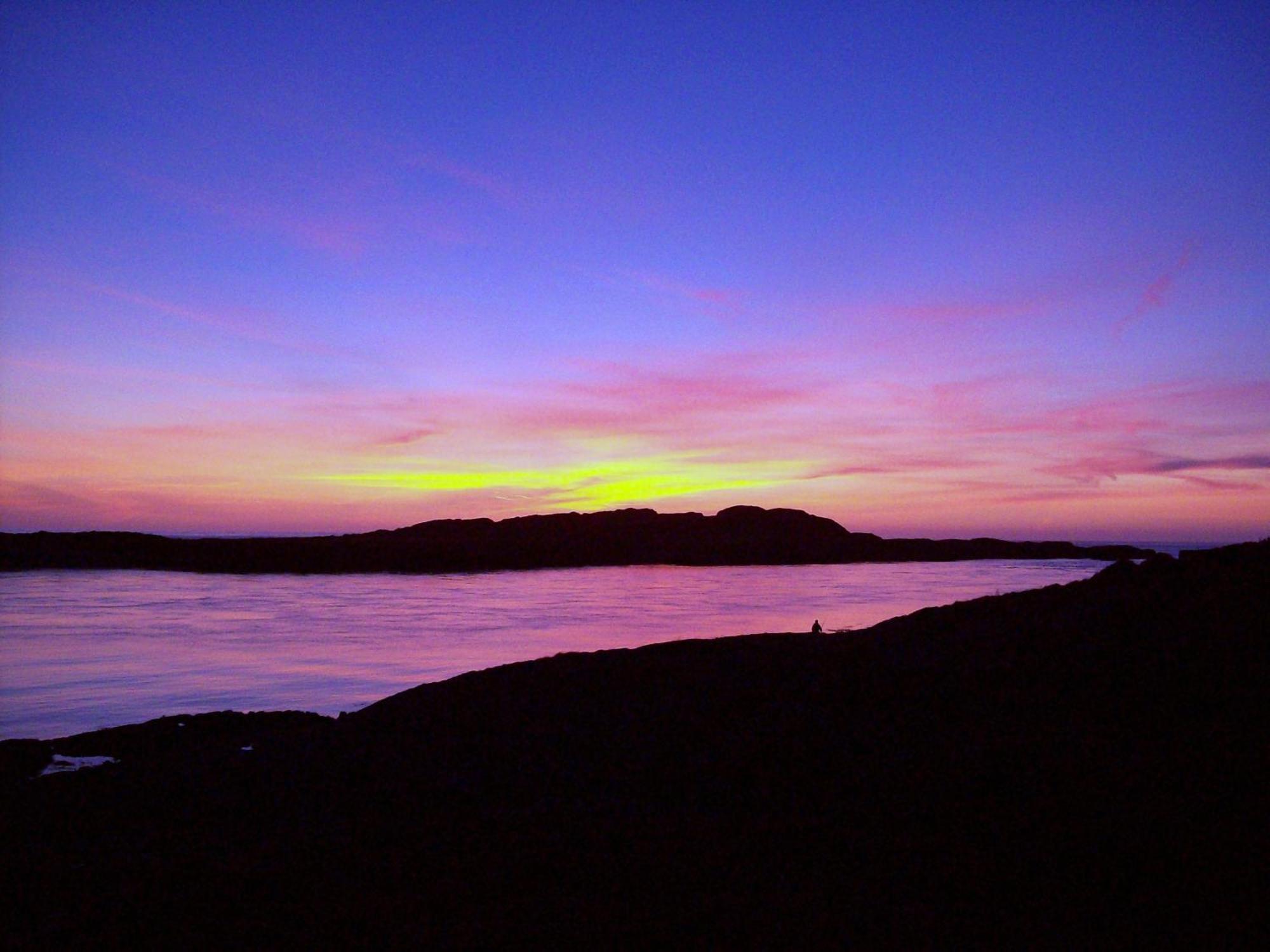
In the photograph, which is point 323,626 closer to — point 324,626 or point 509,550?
point 324,626

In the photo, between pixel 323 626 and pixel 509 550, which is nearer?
pixel 323 626

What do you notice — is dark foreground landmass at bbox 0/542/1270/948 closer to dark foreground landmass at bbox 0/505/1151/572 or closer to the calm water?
the calm water

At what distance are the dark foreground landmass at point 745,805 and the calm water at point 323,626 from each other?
606cm

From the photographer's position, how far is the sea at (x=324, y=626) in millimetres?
16766

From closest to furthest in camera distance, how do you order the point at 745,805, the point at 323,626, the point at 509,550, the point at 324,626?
the point at 745,805, the point at 324,626, the point at 323,626, the point at 509,550

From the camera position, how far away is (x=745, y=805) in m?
6.74

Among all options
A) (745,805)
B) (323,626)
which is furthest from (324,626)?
(745,805)

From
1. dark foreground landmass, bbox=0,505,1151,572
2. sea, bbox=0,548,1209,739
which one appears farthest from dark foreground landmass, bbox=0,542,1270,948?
dark foreground landmass, bbox=0,505,1151,572

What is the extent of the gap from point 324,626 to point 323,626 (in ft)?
0.78

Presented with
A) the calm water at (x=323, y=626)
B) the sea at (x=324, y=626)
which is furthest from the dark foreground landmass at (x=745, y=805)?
the sea at (x=324, y=626)

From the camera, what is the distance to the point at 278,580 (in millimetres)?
57188

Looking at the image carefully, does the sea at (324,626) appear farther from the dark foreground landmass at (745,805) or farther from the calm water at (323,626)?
the dark foreground landmass at (745,805)

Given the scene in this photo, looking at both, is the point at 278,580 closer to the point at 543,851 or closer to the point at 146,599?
the point at 146,599

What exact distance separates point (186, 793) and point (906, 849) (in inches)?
283
